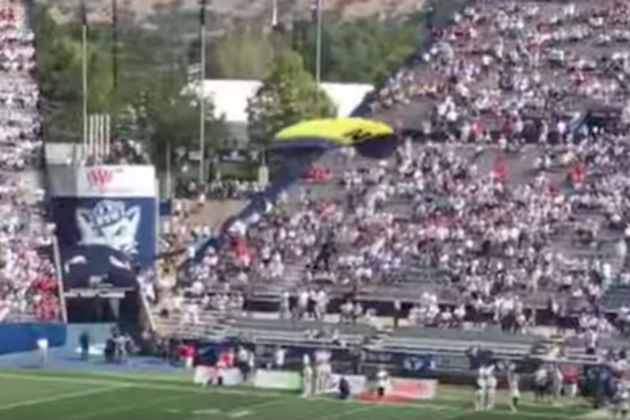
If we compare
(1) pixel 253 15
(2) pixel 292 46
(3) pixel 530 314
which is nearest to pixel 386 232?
(3) pixel 530 314

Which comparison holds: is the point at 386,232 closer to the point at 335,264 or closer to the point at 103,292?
the point at 335,264

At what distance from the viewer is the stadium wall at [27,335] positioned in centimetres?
4531

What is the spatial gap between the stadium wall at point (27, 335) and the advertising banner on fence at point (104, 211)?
124 inches

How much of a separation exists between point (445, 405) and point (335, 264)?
946cm

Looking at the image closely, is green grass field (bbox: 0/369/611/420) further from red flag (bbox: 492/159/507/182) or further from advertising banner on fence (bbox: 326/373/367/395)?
red flag (bbox: 492/159/507/182)

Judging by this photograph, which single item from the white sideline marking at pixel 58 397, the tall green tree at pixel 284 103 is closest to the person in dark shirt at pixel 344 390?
the white sideline marking at pixel 58 397

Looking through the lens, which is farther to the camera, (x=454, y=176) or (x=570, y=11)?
(x=570, y=11)

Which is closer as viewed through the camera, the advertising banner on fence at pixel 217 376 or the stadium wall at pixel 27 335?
the advertising banner on fence at pixel 217 376

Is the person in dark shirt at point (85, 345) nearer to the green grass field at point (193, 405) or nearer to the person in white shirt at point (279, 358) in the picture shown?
the green grass field at point (193, 405)

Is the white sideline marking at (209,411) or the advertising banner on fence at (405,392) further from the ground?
the advertising banner on fence at (405,392)

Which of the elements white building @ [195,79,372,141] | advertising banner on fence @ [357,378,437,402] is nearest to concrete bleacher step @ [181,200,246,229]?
advertising banner on fence @ [357,378,437,402]

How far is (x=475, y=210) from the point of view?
4712 centimetres

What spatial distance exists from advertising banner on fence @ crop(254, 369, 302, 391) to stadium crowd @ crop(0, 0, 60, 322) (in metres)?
7.28

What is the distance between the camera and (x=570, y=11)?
5431cm
